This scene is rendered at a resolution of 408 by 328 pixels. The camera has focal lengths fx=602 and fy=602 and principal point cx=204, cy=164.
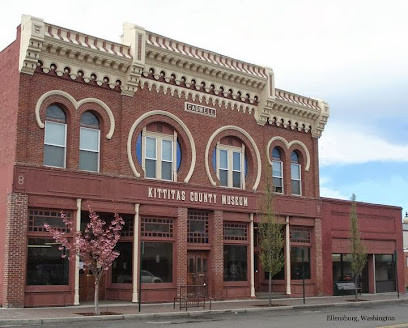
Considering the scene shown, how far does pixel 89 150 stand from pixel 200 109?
259 inches

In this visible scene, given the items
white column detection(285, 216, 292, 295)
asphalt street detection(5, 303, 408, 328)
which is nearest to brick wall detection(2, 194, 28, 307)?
asphalt street detection(5, 303, 408, 328)

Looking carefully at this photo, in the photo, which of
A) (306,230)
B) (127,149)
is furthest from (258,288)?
(127,149)

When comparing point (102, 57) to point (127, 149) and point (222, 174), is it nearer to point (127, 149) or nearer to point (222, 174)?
point (127, 149)

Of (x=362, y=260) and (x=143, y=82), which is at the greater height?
(x=143, y=82)

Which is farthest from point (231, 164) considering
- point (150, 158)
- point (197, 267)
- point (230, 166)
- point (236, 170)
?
point (197, 267)

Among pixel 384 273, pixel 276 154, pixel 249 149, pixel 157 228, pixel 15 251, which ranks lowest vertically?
pixel 384 273

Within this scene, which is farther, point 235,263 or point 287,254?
point 287,254

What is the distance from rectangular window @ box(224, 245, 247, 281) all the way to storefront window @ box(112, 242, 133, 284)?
544 centimetres

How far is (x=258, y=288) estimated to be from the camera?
3397 cm

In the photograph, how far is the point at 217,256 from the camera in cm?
2895

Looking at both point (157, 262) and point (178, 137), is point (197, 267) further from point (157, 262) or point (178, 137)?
point (178, 137)

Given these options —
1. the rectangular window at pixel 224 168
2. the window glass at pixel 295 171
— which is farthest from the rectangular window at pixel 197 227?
the window glass at pixel 295 171

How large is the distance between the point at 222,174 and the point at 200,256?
4413mm

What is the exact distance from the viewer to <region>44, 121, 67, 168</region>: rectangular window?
24.2 m
